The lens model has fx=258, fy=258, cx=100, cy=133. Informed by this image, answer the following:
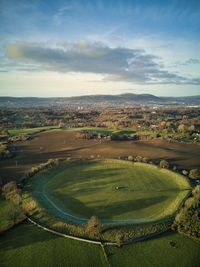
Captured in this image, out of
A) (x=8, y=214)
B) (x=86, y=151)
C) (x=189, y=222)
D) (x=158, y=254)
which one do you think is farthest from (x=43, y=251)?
(x=86, y=151)

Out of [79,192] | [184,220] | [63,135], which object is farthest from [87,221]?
[63,135]

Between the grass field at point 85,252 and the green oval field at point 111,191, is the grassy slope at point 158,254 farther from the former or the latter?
the green oval field at point 111,191

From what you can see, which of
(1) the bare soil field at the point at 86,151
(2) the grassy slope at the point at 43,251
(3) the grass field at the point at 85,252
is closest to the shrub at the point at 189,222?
(3) the grass field at the point at 85,252

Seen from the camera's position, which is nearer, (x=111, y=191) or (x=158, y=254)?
(x=158, y=254)

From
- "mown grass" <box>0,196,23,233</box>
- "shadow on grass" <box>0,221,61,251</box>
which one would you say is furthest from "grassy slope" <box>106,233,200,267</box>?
"mown grass" <box>0,196,23,233</box>

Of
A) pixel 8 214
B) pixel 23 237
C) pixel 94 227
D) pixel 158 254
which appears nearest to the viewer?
pixel 158 254

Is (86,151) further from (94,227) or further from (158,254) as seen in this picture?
(158,254)
